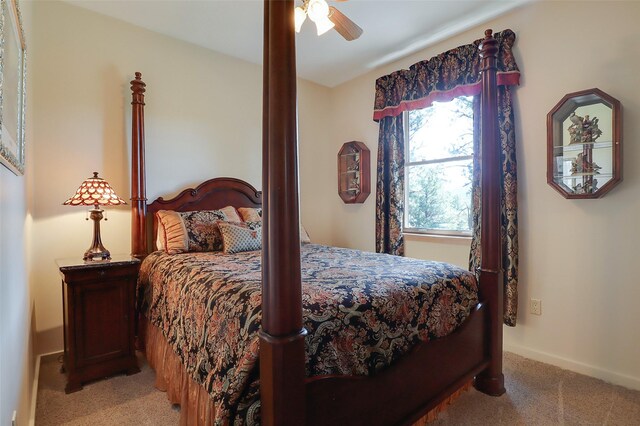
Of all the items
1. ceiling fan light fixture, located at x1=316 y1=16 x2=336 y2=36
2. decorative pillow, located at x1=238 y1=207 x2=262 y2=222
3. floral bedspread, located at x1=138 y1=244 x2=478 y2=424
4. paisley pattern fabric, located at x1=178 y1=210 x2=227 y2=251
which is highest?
ceiling fan light fixture, located at x1=316 y1=16 x2=336 y2=36

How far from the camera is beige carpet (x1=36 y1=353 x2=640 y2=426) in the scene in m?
1.74

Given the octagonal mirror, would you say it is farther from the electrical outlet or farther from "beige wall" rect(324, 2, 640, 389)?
the electrical outlet

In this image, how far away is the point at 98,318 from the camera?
2121mm

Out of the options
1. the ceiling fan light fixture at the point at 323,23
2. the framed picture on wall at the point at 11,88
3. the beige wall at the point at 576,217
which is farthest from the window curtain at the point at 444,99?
the framed picture on wall at the point at 11,88

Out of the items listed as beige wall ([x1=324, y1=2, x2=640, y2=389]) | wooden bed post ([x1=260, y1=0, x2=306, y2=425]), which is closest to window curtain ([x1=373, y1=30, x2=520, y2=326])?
beige wall ([x1=324, y1=2, x2=640, y2=389])

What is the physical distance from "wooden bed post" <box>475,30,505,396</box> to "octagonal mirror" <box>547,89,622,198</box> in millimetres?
754

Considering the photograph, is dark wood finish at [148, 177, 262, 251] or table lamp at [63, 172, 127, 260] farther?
dark wood finish at [148, 177, 262, 251]

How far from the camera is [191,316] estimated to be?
164 centimetres

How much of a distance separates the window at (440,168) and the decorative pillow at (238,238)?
5.37ft

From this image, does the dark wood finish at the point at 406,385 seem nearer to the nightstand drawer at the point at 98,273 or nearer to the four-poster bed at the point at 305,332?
the four-poster bed at the point at 305,332

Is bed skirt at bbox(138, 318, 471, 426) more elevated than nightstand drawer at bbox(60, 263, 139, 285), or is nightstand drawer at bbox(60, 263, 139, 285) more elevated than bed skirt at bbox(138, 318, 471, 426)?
nightstand drawer at bbox(60, 263, 139, 285)

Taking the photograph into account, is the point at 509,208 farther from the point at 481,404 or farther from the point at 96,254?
the point at 96,254

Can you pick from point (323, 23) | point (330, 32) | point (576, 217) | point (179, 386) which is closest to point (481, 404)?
point (576, 217)

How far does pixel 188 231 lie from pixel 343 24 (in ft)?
6.13
